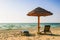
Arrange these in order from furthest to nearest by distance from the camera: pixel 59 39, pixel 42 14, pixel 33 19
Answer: pixel 33 19 < pixel 42 14 < pixel 59 39

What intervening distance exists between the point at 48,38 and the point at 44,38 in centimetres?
21

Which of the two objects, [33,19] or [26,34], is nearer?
[26,34]

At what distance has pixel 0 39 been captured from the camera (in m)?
9.30

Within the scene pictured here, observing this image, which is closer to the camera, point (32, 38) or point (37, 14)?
point (32, 38)

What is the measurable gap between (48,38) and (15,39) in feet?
5.55

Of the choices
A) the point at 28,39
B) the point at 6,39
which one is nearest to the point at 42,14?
the point at 28,39

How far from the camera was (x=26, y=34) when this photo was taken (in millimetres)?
10328

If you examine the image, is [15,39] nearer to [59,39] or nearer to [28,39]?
[28,39]

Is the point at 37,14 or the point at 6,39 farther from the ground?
the point at 37,14

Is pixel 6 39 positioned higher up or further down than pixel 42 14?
further down

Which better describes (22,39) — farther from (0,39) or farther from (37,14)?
(37,14)

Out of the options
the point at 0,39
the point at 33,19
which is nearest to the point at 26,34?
the point at 0,39

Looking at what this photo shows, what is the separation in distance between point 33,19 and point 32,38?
1753cm

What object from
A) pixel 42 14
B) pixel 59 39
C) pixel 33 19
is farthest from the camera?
pixel 33 19
